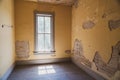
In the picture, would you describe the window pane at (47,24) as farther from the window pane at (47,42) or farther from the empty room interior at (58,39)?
the window pane at (47,42)

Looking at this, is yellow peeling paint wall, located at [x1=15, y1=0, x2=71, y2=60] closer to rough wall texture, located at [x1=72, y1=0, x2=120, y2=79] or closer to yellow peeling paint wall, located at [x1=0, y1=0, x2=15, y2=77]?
rough wall texture, located at [x1=72, y1=0, x2=120, y2=79]

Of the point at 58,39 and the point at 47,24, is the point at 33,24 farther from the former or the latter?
the point at 58,39

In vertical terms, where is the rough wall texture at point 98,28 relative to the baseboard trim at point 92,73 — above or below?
above

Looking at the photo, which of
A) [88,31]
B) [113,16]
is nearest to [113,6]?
[113,16]

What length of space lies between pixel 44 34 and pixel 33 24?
0.55 m

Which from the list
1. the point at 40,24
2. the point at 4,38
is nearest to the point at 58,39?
the point at 40,24

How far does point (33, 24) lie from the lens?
430 centimetres

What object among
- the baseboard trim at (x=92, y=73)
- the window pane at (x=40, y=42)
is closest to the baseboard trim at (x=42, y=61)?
the window pane at (x=40, y=42)

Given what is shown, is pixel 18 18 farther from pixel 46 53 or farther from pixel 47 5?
pixel 46 53

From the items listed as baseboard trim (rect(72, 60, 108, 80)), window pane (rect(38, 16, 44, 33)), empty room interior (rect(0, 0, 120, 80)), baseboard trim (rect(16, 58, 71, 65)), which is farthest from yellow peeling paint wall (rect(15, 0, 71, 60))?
baseboard trim (rect(72, 60, 108, 80))

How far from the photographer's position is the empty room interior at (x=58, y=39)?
272 centimetres

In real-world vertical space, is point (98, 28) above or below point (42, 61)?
above

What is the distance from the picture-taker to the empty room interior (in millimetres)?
2723

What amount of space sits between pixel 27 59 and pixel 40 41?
0.82 metres
